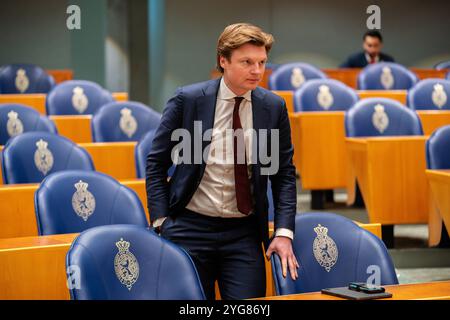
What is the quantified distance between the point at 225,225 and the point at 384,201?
2569mm

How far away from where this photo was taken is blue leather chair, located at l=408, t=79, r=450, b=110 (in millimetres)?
6984

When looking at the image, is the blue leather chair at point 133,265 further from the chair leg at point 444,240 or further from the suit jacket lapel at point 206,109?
the chair leg at point 444,240

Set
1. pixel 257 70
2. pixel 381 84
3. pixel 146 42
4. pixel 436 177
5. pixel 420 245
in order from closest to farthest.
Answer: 1. pixel 257 70
2. pixel 436 177
3. pixel 420 245
4. pixel 381 84
5. pixel 146 42

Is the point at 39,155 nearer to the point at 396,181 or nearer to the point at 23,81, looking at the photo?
the point at 396,181

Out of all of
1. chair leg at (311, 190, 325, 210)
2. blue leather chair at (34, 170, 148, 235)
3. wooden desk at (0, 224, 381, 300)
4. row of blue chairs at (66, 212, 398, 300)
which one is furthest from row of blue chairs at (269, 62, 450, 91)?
row of blue chairs at (66, 212, 398, 300)

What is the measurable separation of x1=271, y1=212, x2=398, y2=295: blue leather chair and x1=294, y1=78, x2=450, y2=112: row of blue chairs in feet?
13.2

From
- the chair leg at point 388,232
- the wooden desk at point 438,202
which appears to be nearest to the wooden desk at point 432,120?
the chair leg at point 388,232

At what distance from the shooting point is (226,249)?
9.10ft

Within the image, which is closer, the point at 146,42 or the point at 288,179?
the point at 288,179

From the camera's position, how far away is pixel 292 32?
43.0ft

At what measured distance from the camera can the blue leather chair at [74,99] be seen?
23.2 ft
